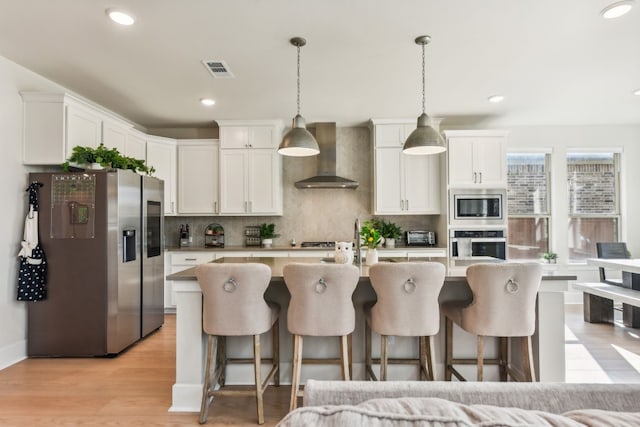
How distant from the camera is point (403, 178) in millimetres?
4832

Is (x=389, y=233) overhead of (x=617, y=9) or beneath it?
beneath

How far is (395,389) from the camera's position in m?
1.02

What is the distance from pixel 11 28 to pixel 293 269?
275cm

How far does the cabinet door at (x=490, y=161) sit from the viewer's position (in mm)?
4629

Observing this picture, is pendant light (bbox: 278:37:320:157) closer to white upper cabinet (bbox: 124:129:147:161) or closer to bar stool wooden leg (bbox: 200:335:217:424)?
bar stool wooden leg (bbox: 200:335:217:424)

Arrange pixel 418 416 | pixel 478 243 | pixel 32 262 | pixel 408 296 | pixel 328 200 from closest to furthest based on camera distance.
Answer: pixel 418 416 < pixel 408 296 < pixel 32 262 < pixel 478 243 < pixel 328 200

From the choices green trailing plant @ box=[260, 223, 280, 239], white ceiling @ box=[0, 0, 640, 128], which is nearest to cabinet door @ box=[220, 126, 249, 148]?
white ceiling @ box=[0, 0, 640, 128]

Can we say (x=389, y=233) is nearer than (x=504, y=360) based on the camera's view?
No

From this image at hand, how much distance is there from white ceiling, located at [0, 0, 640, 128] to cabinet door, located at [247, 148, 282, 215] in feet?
1.99

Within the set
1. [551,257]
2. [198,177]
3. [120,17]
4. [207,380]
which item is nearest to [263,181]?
[198,177]

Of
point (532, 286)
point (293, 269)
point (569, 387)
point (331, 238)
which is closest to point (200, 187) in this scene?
point (331, 238)

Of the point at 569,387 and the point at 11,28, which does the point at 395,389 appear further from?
the point at 11,28

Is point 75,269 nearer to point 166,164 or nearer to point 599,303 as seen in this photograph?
point 166,164

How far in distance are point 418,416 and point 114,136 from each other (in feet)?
14.5
